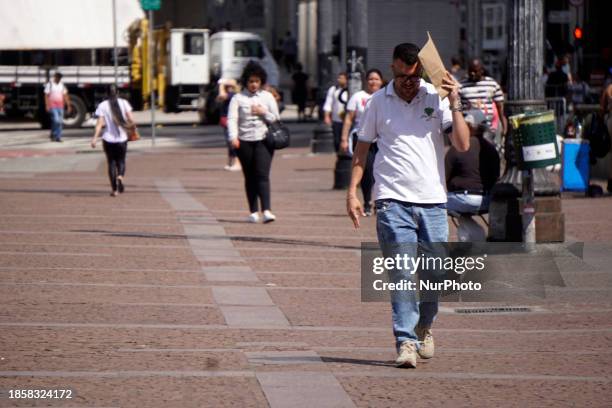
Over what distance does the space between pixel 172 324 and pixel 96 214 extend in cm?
879

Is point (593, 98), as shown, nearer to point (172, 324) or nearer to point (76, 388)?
point (172, 324)

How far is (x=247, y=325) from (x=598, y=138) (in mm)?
11797

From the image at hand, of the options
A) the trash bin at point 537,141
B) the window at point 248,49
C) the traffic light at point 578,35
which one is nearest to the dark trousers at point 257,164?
the trash bin at point 537,141

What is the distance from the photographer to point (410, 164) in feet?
28.3

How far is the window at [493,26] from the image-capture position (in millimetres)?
50909

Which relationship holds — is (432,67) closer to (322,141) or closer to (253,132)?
(253,132)

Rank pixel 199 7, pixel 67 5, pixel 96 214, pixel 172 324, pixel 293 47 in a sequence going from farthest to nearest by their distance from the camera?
pixel 199 7 → pixel 293 47 → pixel 67 5 → pixel 96 214 → pixel 172 324

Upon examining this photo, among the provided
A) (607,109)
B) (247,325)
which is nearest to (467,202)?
(247,325)

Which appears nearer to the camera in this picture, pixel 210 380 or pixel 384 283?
pixel 210 380

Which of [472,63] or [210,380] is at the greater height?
[472,63]

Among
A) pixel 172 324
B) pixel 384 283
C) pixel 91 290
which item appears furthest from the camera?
pixel 91 290

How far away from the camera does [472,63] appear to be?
19.0 m

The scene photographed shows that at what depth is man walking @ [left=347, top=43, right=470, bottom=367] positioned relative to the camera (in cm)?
855

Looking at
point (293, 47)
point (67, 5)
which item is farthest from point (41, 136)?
point (293, 47)
